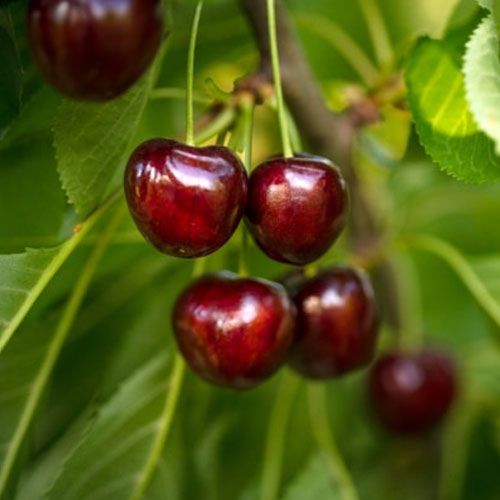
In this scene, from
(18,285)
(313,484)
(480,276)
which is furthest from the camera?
(313,484)

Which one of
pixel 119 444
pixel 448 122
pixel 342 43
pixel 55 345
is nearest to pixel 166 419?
pixel 119 444

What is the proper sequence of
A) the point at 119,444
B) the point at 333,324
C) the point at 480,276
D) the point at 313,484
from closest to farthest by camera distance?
the point at 333,324 → the point at 119,444 → the point at 480,276 → the point at 313,484

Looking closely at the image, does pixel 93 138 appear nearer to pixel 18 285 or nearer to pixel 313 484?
pixel 18 285

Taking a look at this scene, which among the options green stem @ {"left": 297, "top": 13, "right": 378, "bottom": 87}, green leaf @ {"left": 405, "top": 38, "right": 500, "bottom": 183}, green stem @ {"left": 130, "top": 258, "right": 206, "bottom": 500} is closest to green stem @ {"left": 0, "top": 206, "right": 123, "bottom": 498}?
green stem @ {"left": 130, "top": 258, "right": 206, "bottom": 500}

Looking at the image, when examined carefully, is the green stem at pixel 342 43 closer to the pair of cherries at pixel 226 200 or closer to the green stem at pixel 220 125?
the green stem at pixel 220 125

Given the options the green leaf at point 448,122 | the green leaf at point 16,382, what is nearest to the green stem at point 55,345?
the green leaf at point 16,382

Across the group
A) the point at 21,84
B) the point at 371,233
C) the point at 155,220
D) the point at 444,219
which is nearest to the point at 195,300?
the point at 155,220
